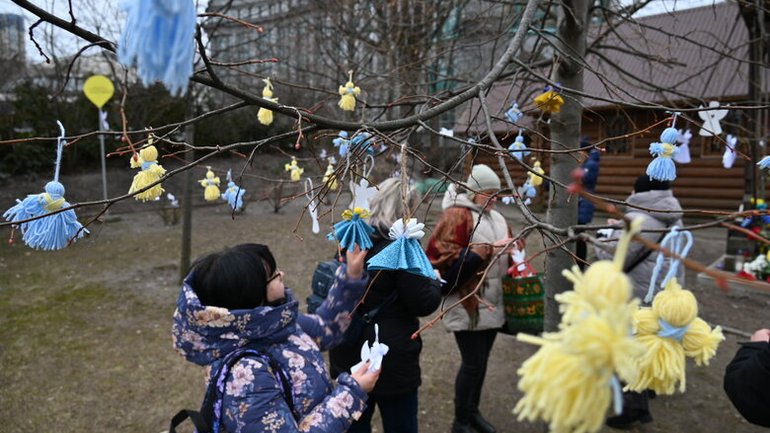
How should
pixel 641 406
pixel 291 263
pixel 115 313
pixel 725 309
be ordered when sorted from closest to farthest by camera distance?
pixel 641 406
pixel 115 313
pixel 725 309
pixel 291 263

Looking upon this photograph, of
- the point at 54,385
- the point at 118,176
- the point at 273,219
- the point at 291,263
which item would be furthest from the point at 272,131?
the point at 54,385

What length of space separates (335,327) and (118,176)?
47.2 feet

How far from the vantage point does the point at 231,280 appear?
169 cm

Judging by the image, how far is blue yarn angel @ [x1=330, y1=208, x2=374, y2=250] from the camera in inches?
66.3

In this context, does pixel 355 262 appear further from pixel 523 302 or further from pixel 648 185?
pixel 648 185

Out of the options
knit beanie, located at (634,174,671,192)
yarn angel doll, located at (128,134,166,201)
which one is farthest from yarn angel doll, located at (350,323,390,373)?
knit beanie, located at (634,174,671,192)

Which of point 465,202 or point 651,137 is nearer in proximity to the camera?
point 465,202

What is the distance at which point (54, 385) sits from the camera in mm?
3873

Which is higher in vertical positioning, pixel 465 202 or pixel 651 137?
pixel 651 137

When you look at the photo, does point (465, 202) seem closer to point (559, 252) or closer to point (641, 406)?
point (559, 252)

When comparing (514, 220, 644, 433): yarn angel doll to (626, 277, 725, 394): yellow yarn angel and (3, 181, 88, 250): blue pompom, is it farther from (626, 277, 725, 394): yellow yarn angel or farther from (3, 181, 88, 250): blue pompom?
(3, 181, 88, 250): blue pompom

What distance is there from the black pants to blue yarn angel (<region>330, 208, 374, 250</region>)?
1.74 m

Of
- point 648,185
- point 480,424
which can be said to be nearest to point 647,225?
point 648,185

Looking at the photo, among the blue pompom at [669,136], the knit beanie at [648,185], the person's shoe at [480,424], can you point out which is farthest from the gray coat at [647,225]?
the blue pompom at [669,136]
